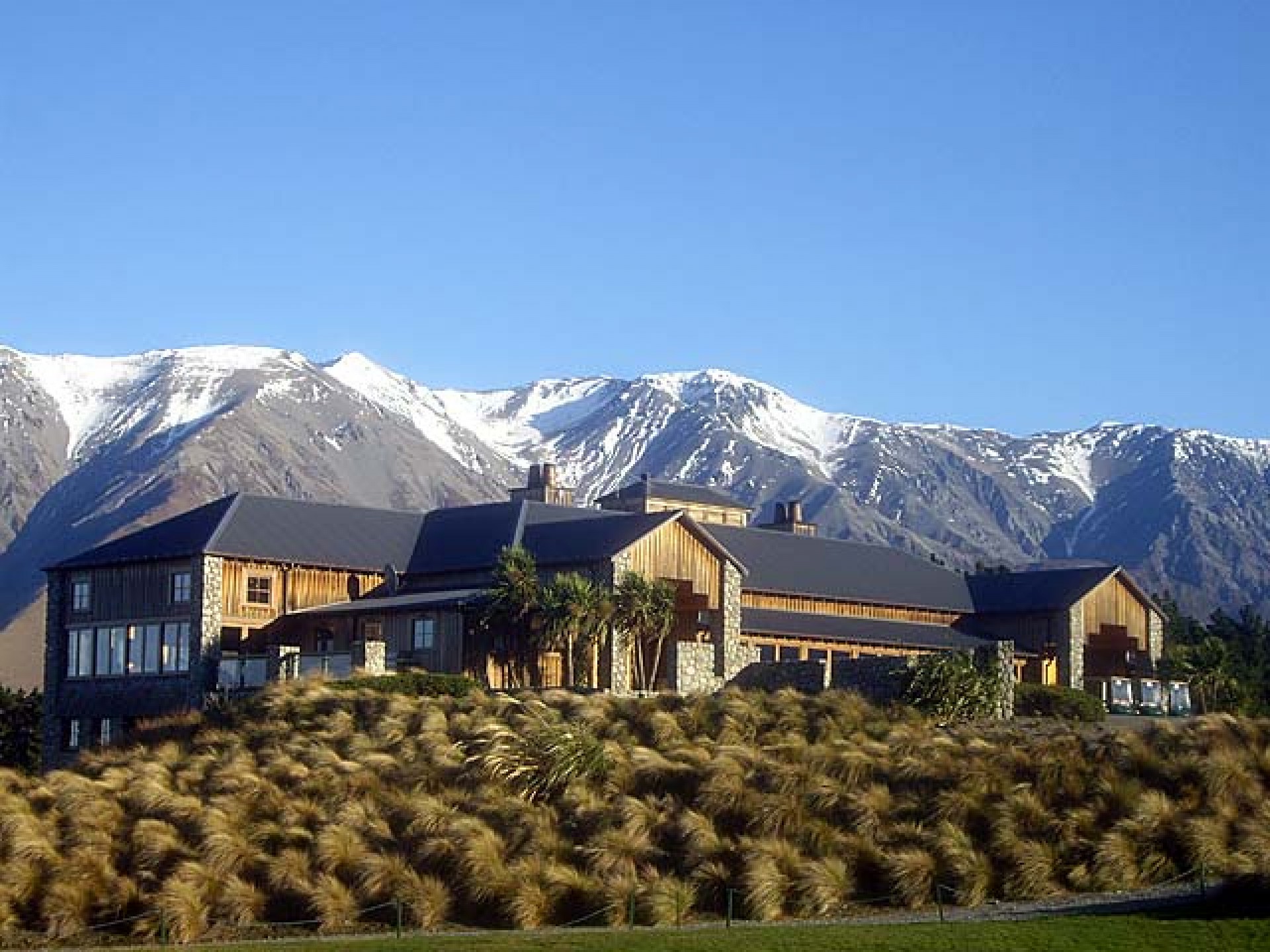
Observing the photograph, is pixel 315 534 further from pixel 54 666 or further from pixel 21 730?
pixel 21 730

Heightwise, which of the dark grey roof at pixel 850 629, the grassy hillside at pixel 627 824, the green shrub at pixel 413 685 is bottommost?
the grassy hillside at pixel 627 824

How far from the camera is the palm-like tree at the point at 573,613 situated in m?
52.1

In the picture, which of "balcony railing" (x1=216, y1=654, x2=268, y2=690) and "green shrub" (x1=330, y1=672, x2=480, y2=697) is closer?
"green shrub" (x1=330, y1=672, x2=480, y2=697)

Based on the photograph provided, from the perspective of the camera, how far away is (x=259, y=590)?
59.2 meters

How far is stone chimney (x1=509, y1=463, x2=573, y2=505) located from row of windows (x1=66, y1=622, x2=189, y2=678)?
22.0m

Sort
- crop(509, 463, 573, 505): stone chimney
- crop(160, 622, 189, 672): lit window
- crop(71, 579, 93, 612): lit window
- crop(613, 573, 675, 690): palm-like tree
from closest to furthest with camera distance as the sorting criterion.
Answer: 1. crop(613, 573, 675, 690): palm-like tree
2. crop(160, 622, 189, 672): lit window
3. crop(71, 579, 93, 612): lit window
4. crop(509, 463, 573, 505): stone chimney

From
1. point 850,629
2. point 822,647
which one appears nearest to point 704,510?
point 850,629

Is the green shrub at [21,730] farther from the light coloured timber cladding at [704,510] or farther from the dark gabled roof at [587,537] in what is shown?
the light coloured timber cladding at [704,510]

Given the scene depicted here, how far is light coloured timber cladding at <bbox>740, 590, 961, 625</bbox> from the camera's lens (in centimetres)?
6359

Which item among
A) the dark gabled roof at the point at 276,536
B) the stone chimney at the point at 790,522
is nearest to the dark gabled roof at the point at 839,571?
the stone chimney at the point at 790,522

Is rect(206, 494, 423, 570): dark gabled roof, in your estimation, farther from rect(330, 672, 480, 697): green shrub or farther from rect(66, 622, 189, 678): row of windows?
rect(330, 672, 480, 697): green shrub

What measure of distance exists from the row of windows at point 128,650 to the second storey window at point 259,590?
83.1 inches

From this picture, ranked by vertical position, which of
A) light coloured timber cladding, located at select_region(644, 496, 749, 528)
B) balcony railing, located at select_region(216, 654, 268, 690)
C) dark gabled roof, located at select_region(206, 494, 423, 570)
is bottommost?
balcony railing, located at select_region(216, 654, 268, 690)

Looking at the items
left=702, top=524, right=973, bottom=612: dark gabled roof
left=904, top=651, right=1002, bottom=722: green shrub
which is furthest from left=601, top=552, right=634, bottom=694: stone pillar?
left=904, top=651, right=1002, bottom=722: green shrub
